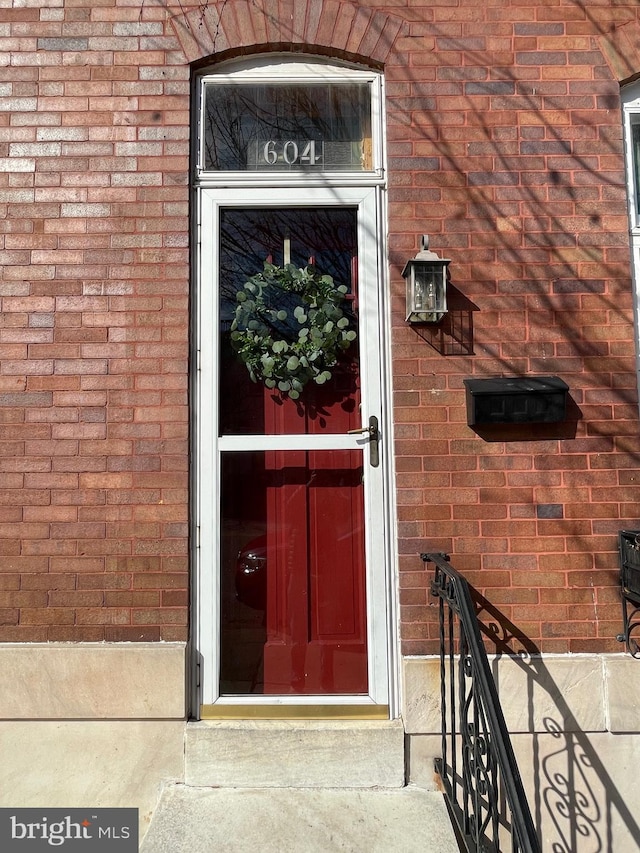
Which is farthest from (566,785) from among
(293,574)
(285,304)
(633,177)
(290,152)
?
(290,152)

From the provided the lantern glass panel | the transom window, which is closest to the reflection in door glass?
the lantern glass panel

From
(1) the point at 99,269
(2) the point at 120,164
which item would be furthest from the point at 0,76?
(1) the point at 99,269

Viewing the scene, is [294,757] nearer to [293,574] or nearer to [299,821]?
[299,821]

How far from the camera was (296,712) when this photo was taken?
9.58ft

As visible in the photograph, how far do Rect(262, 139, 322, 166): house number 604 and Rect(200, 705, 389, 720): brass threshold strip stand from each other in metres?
2.65

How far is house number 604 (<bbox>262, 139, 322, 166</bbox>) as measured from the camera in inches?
126

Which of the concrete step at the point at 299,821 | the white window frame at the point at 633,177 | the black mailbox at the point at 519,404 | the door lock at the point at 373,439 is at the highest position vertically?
the white window frame at the point at 633,177

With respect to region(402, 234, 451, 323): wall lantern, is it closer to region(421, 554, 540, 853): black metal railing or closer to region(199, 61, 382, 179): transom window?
region(199, 61, 382, 179): transom window

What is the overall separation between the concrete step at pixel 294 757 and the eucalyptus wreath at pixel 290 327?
1.56 metres

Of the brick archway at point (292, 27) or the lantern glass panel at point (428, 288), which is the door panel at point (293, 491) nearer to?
the lantern glass panel at point (428, 288)

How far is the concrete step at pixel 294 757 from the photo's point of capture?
2764 millimetres

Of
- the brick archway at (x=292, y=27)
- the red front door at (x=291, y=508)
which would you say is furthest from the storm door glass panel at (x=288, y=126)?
the red front door at (x=291, y=508)

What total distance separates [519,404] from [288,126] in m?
1.83

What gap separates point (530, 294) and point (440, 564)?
4.46 feet
